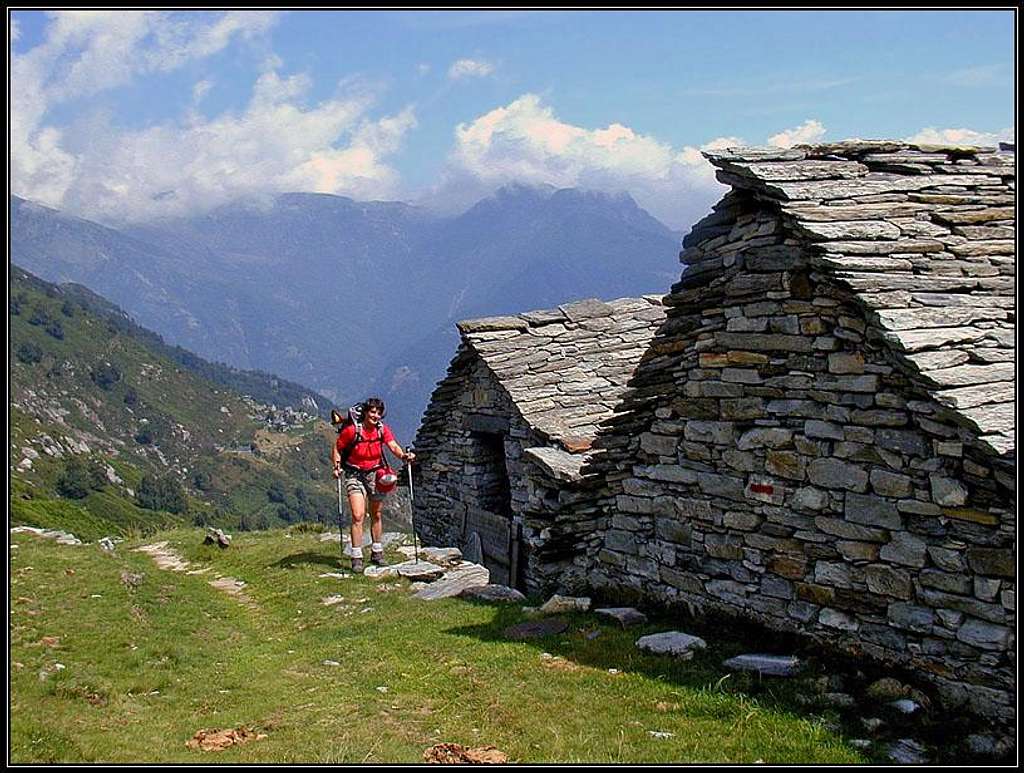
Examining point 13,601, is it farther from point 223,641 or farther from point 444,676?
point 444,676

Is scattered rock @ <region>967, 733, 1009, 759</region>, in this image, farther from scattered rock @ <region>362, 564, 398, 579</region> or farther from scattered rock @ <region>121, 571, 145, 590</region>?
scattered rock @ <region>121, 571, 145, 590</region>

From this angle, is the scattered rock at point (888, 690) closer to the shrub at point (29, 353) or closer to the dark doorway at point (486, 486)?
the dark doorway at point (486, 486)

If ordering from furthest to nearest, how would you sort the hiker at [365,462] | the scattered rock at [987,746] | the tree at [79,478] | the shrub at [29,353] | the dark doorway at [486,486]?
the shrub at [29,353] < the tree at [79,478] < the dark doorway at [486,486] < the hiker at [365,462] < the scattered rock at [987,746]

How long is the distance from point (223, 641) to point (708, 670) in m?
6.33

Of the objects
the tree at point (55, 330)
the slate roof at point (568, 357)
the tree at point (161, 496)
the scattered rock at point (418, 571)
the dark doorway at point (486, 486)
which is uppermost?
the tree at point (55, 330)

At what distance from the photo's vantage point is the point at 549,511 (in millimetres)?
13734

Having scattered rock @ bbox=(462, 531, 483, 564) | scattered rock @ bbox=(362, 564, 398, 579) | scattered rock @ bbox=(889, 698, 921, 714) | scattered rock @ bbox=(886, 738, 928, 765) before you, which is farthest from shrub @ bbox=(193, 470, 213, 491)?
scattered rock @ bbox=(886, 738, 928, 765)

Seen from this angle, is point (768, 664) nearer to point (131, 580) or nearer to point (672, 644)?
point (672, 644)

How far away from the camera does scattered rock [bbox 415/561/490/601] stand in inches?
539

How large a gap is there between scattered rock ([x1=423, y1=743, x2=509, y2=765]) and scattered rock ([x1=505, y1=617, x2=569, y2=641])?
11.2ft

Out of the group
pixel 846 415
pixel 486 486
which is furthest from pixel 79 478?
pixel 846 415

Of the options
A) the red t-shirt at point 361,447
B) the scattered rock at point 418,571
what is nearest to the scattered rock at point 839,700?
the scattered rock at point 418,571

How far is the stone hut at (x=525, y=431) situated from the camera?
46.0ft

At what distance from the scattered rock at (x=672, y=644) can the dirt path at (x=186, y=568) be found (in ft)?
24.8
